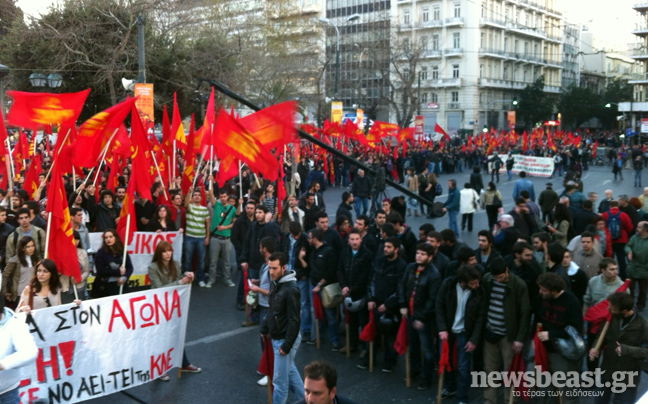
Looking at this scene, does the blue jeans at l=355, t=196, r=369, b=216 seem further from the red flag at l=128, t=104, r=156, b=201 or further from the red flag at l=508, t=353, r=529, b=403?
the red flag at l=508, t=353, r=529, b=403

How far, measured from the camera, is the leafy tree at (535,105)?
235 ft

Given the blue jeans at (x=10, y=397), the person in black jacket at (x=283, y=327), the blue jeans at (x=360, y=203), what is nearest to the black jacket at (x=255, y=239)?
the person in black jacket at (x=283, y=327)

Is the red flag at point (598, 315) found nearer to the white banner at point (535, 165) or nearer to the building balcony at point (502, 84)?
the white banner at point (535, 165)

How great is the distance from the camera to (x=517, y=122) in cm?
7362

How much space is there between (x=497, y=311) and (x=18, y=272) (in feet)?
16.1

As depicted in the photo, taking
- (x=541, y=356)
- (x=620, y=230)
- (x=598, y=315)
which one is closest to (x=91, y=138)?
(x=541, y=356)

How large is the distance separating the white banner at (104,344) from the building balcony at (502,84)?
67975 mm

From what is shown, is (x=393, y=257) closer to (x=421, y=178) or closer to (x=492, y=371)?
(x=492, y=371)

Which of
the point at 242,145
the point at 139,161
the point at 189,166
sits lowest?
the point at 189,166

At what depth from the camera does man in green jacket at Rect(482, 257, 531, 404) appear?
5.58 metres

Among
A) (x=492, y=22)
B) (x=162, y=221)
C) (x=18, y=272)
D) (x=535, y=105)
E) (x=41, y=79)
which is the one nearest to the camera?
(x=18, y=272)

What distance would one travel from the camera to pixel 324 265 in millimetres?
7320

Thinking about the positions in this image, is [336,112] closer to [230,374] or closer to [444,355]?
[230,374]

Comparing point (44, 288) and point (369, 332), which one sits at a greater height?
point (44, 288)
